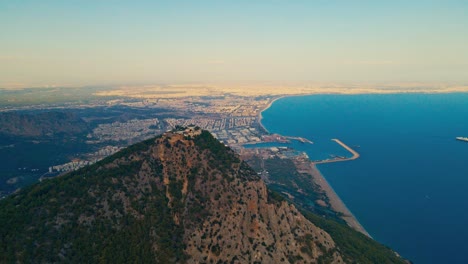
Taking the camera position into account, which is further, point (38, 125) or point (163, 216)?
point (38, 125)

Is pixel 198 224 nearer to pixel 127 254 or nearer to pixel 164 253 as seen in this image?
pixel 164 253

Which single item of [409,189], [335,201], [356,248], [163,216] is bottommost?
[409,189]

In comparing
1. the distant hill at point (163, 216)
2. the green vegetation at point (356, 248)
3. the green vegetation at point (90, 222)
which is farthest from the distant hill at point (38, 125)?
the green vegetation at point (356, 248)

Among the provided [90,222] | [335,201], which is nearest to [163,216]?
[90,222]

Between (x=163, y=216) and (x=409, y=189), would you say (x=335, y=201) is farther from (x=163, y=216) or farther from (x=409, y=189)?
(x=163, y=216)

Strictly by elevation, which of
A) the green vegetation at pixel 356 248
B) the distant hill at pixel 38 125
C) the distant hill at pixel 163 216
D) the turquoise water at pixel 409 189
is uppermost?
the distant hill at pixel 163 216

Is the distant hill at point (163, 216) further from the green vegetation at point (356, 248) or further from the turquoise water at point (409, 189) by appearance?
the turquoise water at point (409, 189)
